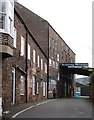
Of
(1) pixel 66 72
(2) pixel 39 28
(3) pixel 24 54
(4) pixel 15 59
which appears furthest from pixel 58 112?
(1) pixel 66 72

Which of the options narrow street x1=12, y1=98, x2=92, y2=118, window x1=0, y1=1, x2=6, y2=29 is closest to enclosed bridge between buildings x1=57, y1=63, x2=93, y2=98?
narrow street x1=12, y1=98, x2=92, y2=118

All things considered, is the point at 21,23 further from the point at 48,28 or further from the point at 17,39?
the point at 48,28

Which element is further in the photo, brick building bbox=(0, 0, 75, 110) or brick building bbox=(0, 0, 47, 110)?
brick building bbox=(0, 0, 75, 110)

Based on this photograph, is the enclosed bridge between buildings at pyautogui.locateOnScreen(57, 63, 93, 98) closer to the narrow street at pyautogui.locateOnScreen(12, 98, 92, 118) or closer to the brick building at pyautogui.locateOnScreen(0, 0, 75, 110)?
the brick building at pyautogui.locateOnScreen(0, 0, 75, 110)

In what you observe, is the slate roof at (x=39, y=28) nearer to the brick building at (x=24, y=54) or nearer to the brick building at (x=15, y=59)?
the brick building at (x=24, y=54)

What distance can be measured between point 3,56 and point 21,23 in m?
10.7

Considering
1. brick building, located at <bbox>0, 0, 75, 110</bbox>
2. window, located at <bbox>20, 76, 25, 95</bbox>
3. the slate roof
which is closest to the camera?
brick building, located at <bbox>0, 0, 75, 110</bbox>

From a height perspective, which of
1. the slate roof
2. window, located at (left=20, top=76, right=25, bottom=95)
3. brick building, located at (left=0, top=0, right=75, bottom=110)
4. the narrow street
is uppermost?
the slate roof

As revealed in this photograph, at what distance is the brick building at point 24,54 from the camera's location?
1934 cm

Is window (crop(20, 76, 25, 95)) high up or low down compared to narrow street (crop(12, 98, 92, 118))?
up

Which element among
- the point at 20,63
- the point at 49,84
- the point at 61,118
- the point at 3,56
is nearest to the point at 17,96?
the point at 20,63

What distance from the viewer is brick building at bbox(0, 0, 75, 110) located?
1934 cm

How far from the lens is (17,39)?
91.5 ft

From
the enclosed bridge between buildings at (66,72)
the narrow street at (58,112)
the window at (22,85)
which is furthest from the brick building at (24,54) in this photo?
the narrow street at (58,112)
